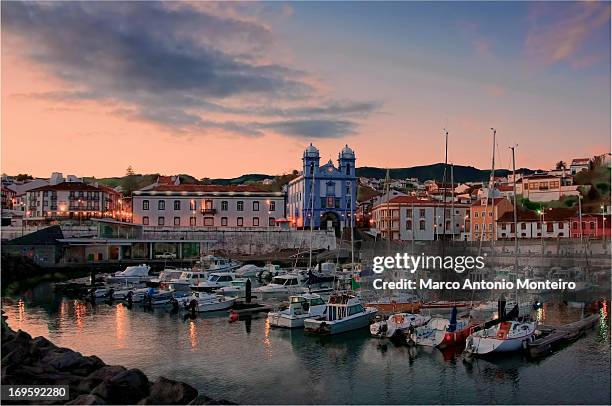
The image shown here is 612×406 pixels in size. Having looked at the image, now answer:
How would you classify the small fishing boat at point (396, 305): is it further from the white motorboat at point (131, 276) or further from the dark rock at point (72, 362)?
the white motorboat at point (131, 276)

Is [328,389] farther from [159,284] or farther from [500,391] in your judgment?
[159,284]

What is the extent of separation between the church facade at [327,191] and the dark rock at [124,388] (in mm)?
70839

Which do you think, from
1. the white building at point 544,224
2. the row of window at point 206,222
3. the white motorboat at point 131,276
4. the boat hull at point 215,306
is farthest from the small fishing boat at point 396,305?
the row of window at point 206,222

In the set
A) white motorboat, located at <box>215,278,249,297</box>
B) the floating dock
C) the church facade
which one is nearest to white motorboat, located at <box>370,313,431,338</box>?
the floating dock

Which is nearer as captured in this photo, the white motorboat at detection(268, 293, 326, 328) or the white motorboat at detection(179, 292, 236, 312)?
the white motorboat at detection(268, 293, 326, 328)

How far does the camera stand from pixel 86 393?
20297 millimetres

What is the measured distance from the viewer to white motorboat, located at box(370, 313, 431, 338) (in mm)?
31969

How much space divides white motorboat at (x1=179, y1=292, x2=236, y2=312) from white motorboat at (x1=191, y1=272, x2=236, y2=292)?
820cm

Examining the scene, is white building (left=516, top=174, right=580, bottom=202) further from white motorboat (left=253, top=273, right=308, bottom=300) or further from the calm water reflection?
the calm water reflection

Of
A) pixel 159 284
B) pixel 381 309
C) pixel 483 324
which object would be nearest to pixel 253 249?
pixel 159 284

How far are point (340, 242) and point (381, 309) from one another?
152 feet

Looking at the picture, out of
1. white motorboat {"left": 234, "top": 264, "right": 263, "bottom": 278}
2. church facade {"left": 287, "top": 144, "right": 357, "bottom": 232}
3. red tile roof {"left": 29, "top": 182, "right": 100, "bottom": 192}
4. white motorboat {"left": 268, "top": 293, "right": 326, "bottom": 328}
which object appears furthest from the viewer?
red tile roof {"left": 29, "top": 182, "right": 100, "bottom": 192}

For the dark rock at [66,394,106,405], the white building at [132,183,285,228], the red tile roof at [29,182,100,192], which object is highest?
the red tile roof at [29,182,100,192]

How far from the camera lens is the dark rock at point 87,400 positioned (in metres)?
18.1
